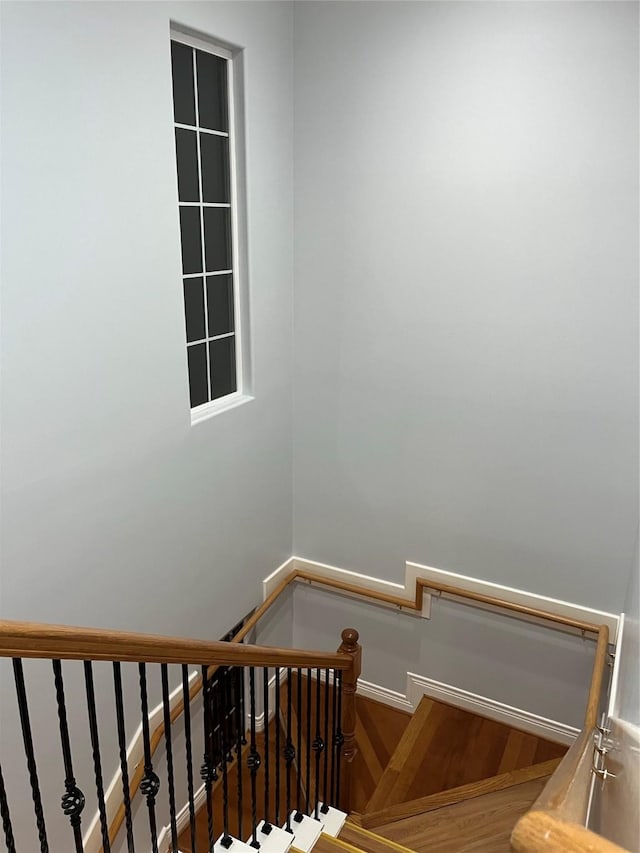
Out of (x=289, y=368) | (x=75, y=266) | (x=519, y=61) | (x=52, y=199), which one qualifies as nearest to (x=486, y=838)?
(x=289, y=368)

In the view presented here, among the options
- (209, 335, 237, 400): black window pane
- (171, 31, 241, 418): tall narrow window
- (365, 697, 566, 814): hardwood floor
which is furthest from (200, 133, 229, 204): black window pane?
(365, 697, 566, 814): hardwood floor

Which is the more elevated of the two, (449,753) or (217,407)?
(217,407)

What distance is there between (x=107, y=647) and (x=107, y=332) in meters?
1.65

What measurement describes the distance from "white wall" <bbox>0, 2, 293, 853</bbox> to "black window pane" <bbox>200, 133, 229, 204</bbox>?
15 cm

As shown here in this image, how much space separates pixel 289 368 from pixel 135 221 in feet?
5.10

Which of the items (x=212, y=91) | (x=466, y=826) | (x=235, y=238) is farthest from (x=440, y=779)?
(x=212, y=91)

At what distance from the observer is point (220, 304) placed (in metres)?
3.67

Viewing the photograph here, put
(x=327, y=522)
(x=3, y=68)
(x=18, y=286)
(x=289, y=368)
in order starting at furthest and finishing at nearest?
(x=327, y=522)
(x=289, y=368)
(x=18, y=286)
(x=3, y=68)

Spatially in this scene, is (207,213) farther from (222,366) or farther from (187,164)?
(222,366)

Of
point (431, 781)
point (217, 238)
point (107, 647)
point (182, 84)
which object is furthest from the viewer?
point (431, 781)

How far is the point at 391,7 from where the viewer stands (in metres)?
3.30

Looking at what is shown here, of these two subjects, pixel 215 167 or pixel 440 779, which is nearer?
pixel 215 167

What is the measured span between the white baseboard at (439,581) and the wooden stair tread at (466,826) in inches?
37.4

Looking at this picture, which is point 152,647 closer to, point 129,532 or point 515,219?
point 129,532
